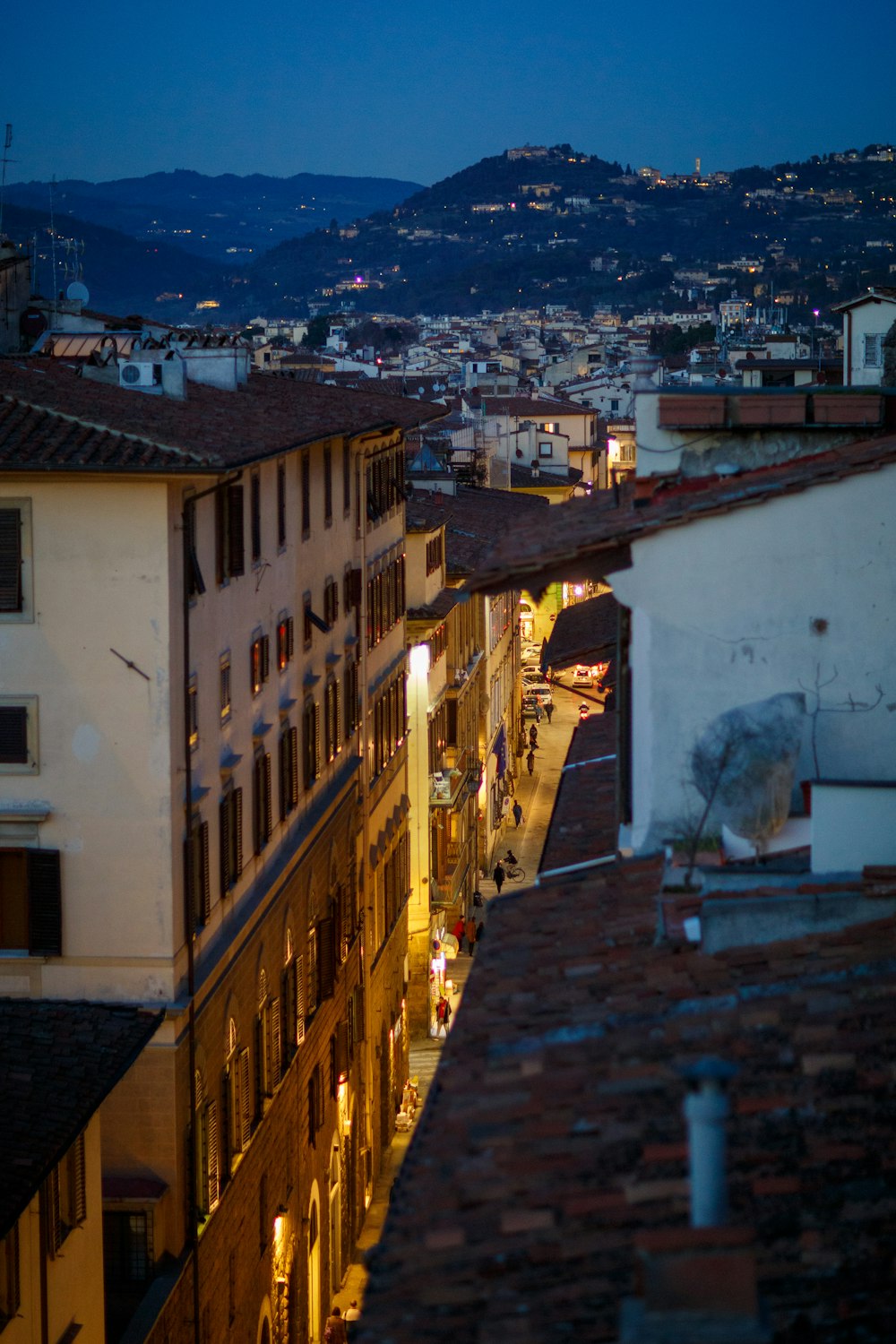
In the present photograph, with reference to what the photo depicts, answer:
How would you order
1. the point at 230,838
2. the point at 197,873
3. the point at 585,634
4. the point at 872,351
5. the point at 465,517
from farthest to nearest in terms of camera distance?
the point at 465,517
the point at 872,351
the point at 230,838
the point at 197,873
the point at 585,634

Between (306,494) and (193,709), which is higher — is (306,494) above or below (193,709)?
above

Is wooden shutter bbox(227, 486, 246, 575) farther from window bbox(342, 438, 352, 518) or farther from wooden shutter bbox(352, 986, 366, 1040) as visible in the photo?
wooden shutter bbox(352, 986, 366, 1040)

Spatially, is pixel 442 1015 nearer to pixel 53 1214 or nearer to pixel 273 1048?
pixel 273 1048

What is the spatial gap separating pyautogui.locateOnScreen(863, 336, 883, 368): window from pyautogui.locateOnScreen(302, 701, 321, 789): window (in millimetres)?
10252

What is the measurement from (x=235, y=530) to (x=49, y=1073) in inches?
266

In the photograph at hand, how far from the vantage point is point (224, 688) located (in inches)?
779

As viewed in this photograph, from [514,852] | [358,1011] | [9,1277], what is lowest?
A: [514,852]

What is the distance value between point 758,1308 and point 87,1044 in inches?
463

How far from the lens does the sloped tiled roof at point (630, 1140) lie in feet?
20.6

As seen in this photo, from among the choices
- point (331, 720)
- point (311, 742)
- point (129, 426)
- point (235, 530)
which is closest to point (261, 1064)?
point (311, 742)

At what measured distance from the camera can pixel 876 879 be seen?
28.6ft

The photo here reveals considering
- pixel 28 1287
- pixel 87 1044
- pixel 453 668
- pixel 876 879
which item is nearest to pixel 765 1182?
pixel 876 879

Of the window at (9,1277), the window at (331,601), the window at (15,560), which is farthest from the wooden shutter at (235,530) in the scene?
the window at (9,1277)

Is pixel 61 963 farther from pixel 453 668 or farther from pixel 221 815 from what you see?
pixel 453 668
